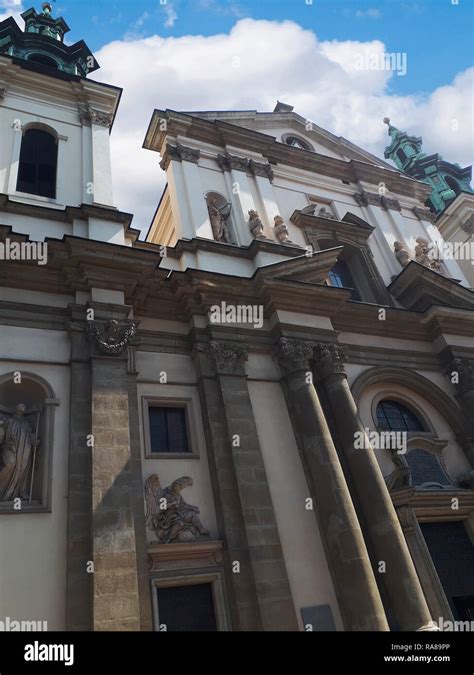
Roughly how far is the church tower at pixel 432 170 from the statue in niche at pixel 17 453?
24.0 metres

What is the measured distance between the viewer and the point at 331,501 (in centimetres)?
1030

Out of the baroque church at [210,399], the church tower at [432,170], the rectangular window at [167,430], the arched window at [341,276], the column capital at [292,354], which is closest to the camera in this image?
the baroque church at [210,399]

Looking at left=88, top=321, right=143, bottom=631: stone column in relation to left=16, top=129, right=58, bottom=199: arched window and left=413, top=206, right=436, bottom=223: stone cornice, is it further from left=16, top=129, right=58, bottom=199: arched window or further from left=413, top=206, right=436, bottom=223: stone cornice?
left=413, top=206, right=436, bottom=223: stone cornice

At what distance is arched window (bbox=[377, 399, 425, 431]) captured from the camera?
45.5 ft

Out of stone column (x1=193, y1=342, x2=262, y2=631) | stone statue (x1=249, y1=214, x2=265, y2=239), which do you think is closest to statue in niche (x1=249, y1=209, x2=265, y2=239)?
stone statue (x1=249, y1=214, x2=265, y2=239)

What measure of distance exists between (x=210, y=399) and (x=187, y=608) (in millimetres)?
4156

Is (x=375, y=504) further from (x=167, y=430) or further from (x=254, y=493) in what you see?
(x=167, y=430)

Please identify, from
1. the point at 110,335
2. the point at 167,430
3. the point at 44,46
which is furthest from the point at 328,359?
the point at 44,46

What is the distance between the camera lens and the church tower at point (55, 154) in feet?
40.6

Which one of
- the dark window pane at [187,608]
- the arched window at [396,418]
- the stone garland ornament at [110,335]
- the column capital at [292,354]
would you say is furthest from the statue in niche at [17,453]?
the arched window at [396,418]

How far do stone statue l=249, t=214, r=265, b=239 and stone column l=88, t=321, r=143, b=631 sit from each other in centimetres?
570

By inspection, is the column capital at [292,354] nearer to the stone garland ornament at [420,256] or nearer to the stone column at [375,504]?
the stone column at [375,504]
